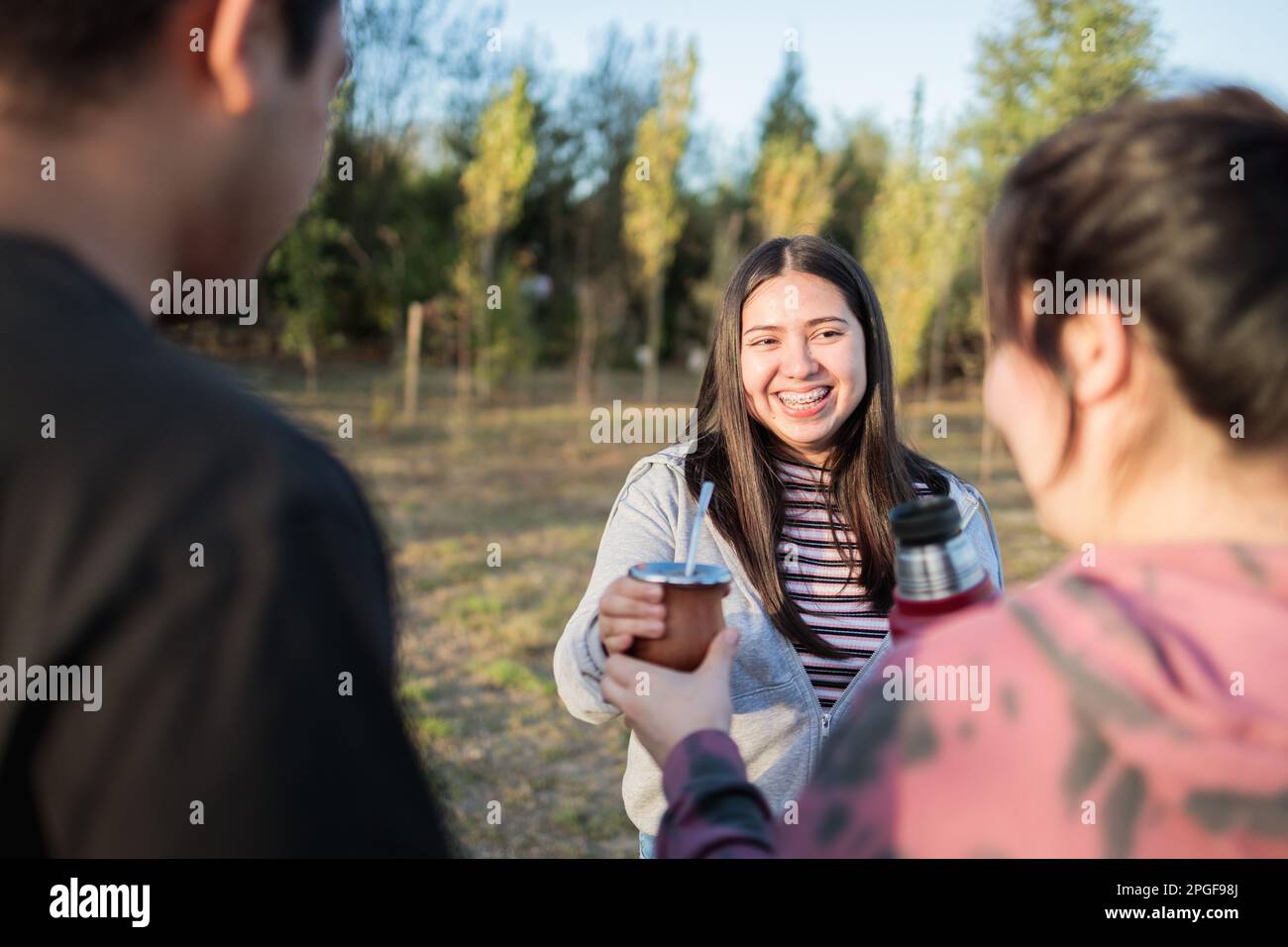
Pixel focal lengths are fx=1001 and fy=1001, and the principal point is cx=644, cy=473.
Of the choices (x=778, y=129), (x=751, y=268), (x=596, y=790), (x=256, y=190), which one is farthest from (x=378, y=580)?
(x=778, y=129)

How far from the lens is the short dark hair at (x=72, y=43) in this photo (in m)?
0.79

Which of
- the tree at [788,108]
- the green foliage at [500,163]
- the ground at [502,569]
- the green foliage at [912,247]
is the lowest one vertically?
the ground at [502,569]

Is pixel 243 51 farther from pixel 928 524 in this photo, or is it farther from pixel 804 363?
pixel 804 363

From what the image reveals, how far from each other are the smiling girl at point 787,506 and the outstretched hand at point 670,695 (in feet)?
1.78

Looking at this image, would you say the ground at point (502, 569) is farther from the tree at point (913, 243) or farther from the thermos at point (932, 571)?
the tree at point (913, 243)

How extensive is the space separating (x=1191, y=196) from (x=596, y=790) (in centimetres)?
444

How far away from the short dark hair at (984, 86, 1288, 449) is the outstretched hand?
0.62m

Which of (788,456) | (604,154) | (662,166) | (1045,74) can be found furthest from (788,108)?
(788,456)

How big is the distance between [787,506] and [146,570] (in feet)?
6.22

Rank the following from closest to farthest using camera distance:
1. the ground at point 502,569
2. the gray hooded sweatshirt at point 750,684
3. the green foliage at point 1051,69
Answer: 1. the gray hooded sweatshirt at point 750,684
2. the ground at point 502,569
3. the green foliage at point 1051,69

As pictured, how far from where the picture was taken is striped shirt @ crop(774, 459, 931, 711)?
229 cm

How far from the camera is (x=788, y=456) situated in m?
2.55

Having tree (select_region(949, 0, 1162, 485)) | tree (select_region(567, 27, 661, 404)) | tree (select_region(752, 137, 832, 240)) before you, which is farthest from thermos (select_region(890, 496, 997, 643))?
tree (select_region(567, 27, 661, 404))

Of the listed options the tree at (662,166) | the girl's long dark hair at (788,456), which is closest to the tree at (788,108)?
the tree at (662,166)
